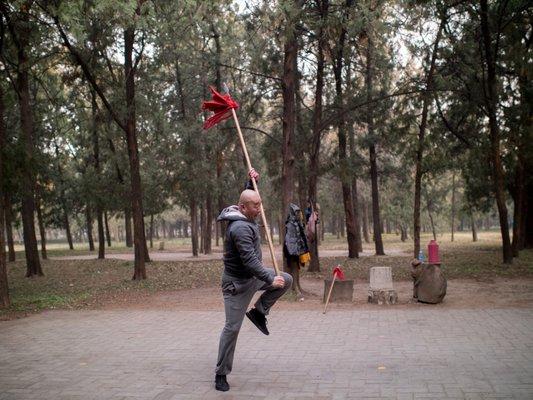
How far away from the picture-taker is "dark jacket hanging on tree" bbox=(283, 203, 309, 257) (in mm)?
10680

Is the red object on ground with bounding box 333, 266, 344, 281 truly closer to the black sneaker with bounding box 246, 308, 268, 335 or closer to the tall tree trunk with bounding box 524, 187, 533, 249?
the black sneaker with bounding box 246, 308, 268, 335

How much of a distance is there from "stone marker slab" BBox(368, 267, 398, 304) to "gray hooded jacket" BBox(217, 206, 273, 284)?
5673mm

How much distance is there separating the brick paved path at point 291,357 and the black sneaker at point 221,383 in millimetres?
132

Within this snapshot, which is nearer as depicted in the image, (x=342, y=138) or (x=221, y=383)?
(x=221, y=383)

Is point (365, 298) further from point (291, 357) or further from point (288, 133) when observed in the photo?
point (291, 357)

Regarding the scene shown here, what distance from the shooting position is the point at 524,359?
19.9ft

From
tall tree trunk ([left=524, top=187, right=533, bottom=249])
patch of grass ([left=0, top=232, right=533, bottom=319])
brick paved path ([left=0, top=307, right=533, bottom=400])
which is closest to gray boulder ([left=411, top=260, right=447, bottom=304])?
brick paved path ([left=0, top=307, right=533, bottom=400])

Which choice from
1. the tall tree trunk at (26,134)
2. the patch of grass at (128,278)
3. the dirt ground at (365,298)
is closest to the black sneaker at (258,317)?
A: the dirt ground at (365,298)

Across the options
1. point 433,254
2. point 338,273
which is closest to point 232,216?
point 338,273

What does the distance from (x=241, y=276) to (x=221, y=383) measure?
1109mm

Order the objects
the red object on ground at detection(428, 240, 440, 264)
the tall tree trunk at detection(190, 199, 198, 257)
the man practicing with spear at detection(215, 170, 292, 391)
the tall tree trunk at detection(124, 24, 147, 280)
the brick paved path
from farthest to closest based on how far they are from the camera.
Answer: the tall tree trunk at detection(190, 199, 198, 257), the tall tree trunk at detection(124, 24, 147, 280), the red object on ground at detection(428, 240, 440, 264), the man practicing with spear at detection(215, 170, 292, 391), the brick paved path

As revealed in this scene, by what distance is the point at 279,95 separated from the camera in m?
21.9

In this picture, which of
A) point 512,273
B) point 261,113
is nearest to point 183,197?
point 261,113

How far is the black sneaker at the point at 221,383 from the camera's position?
211 inches
